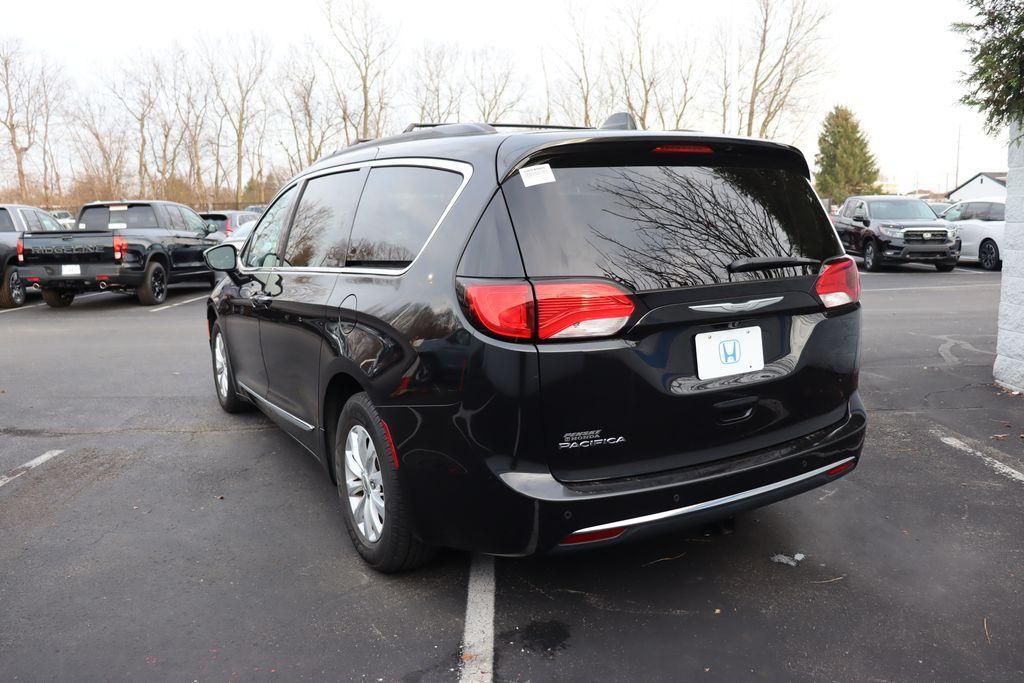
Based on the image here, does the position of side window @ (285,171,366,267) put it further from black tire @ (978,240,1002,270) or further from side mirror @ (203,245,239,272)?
black tire @ (978,240,1002,270)

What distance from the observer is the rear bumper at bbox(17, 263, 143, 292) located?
12.3 metres

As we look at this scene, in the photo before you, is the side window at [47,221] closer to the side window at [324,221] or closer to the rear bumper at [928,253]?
the side window at [324,221]

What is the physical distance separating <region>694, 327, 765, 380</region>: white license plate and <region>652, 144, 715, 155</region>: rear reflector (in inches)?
27.1

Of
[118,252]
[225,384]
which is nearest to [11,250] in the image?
[118,252]

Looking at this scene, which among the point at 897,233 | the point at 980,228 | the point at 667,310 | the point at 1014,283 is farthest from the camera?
the point at 980,228

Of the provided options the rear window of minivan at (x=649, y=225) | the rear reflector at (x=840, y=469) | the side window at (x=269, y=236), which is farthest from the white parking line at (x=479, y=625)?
the side window at (x=269, y=236)

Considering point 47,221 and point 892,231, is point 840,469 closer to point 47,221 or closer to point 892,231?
point 47,221

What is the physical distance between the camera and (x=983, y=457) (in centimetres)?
459

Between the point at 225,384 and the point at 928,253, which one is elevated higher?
the point at 928,253

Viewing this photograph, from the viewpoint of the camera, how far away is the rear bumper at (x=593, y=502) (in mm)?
2537

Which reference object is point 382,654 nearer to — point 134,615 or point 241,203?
point 134,615

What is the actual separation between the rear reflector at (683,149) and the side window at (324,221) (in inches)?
59.7

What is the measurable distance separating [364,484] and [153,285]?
1153cm

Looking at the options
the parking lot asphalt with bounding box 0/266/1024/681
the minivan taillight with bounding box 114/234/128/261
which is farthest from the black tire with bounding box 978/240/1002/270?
the minivan taillight with bounding box 114/234/128/261
